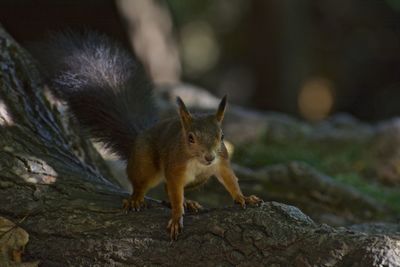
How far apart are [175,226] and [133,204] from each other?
369 millimetres

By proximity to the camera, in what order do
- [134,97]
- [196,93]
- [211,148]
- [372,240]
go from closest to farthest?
[372,240], [211,148], [134,97], [196,93]

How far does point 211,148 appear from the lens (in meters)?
3.64

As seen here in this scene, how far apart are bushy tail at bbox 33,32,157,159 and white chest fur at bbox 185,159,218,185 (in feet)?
2.18

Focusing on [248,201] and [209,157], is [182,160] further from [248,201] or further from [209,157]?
[248,201]

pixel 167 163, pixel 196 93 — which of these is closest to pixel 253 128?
pixel 196 93

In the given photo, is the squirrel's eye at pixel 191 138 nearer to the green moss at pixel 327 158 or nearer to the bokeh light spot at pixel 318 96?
the green moss at pixel 327 158

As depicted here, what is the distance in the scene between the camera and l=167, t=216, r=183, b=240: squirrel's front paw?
3.26m

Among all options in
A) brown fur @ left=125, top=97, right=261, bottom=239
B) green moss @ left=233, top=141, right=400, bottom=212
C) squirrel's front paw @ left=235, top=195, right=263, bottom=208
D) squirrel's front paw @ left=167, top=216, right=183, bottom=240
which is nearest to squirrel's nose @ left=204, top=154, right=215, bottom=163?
brown fur @ left=125, top=97, right=261, bottom=239

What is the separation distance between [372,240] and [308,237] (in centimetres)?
26

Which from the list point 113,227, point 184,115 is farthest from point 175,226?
point 184,115

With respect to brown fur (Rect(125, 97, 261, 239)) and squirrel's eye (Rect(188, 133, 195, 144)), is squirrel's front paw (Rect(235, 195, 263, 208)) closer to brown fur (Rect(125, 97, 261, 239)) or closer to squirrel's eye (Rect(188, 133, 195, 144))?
brown fur (Rect(125, 97, 261, 239))

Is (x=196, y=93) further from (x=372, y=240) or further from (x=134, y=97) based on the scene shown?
(x=372, y=240)

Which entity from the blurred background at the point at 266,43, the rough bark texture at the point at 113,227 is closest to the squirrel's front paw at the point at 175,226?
the rough bark texture at the point at 113,227

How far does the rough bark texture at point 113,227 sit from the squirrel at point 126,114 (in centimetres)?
22
